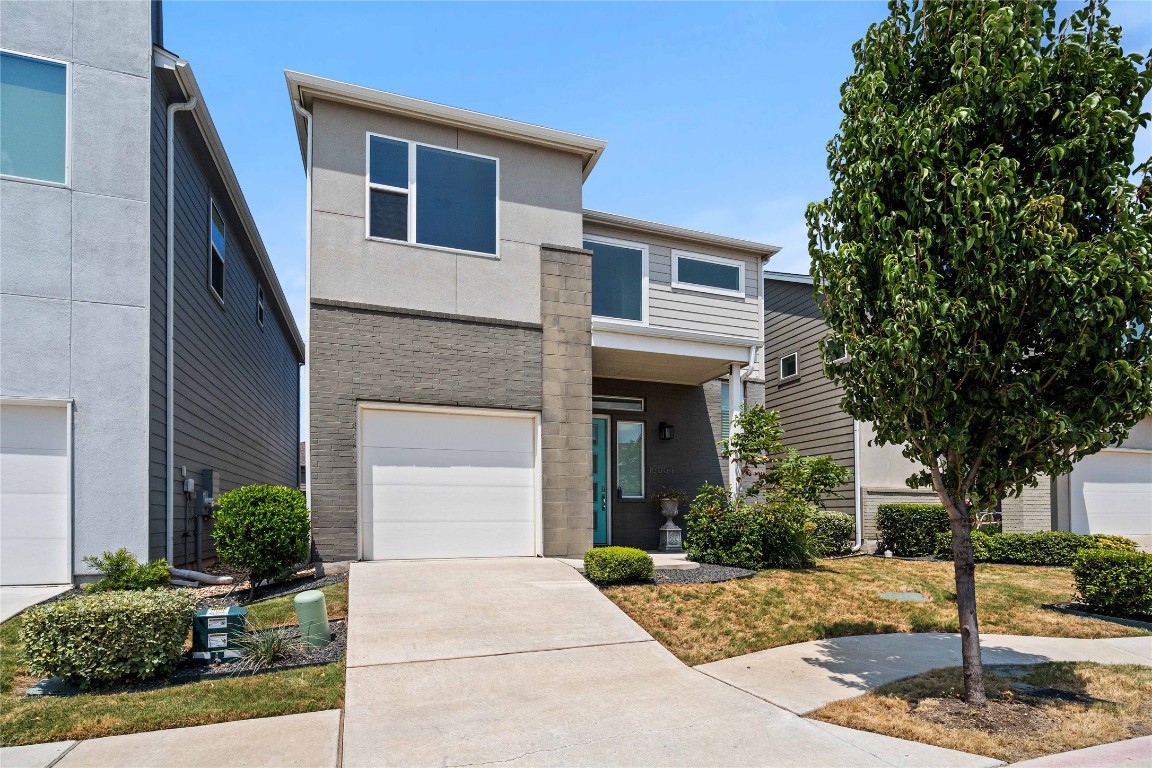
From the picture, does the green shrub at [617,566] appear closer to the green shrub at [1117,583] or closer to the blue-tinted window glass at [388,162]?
the green shrub at [1117,583]

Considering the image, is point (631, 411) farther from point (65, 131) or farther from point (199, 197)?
point (65, 131)

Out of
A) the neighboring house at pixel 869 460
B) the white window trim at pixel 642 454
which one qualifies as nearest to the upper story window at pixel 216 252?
the white window trim at pixel 642 454

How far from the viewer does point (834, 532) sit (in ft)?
42.5

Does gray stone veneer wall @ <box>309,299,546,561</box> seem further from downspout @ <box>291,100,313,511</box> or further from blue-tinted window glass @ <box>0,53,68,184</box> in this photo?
blue-tinted window glass @ <box>0,53,68,184</box>

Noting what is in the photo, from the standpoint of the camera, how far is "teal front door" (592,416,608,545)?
498 inches

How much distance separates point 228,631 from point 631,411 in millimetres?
8737

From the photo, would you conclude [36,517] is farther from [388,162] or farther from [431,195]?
[431,195]

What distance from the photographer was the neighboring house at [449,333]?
9.13 meters

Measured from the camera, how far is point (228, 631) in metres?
5.62

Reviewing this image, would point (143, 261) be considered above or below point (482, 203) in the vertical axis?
below

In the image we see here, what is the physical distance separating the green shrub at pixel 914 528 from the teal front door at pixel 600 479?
17.6 ft

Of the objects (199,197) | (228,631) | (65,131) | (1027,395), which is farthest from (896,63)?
(199,197)

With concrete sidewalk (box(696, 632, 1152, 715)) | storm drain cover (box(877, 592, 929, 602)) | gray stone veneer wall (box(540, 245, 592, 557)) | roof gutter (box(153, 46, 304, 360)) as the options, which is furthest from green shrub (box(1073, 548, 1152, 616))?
roof gutter (box(153, 46, 304, 360))

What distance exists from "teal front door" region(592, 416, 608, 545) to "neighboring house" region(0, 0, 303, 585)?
6.59 meters
